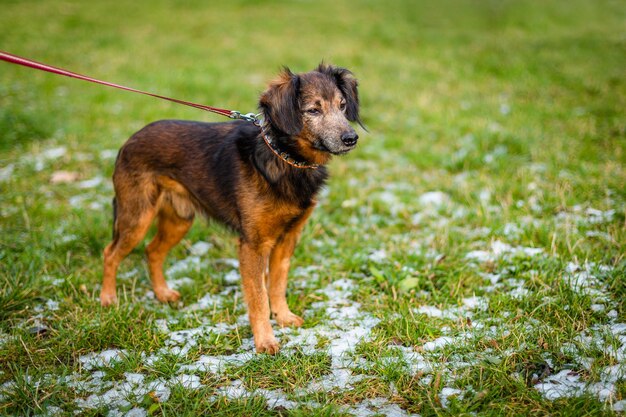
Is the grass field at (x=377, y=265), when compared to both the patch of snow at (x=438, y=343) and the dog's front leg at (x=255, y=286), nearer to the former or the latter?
the patch of snow at (x=438, y=343)

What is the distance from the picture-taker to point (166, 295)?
4.07 meters

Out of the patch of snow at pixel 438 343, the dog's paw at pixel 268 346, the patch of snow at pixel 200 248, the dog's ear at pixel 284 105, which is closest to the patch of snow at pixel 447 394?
the patch of snow at pixel 438 343

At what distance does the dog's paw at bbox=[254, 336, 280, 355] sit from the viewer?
10.8ft

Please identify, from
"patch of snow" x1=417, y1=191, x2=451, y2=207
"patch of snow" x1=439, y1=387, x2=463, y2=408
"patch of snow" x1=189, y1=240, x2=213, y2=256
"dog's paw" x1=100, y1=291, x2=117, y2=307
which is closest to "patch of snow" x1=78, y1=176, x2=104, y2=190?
"patch of snow" x1=189, y1=240, x2=213, y2=256

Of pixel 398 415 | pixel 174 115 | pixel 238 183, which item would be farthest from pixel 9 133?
pixel 398 415

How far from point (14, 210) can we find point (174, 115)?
10.3 feet

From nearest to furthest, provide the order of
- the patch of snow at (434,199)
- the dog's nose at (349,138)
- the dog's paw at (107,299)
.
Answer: the dog's nose at (349,138) → the dog's paw at (107,299) → the patch of snow at (434,199)

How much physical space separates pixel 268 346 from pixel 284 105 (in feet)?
5.35

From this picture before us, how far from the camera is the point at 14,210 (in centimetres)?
525

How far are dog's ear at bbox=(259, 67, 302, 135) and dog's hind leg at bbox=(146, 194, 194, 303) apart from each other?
1.15 meters

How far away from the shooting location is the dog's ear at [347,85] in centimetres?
370

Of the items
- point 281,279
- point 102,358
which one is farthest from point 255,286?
point 102,358

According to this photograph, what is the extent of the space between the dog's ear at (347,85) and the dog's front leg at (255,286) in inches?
47.3

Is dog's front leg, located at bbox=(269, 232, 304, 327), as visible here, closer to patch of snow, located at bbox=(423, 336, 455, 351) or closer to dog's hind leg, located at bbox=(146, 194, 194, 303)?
dog's hind leg, located at bbox=(146, 194, 194, 303)
